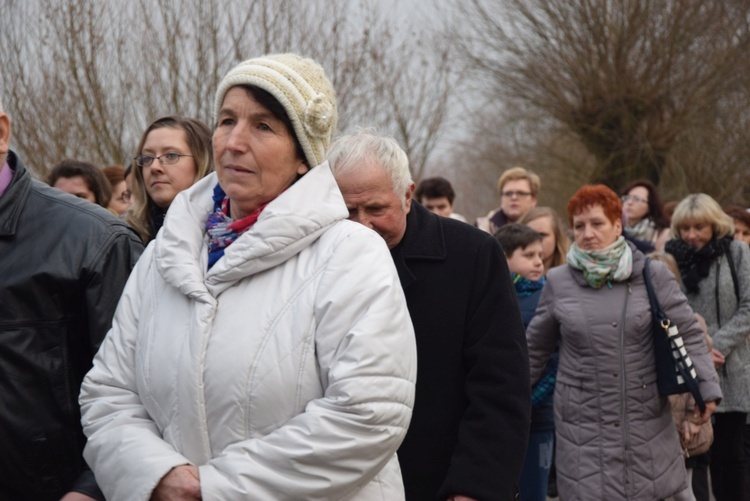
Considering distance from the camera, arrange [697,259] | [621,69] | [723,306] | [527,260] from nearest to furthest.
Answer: [527,260] → [723,306] → [697,259] → [621,69]

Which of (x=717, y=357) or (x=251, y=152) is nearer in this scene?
(x=251, y=152)

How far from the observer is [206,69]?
41.3 ft

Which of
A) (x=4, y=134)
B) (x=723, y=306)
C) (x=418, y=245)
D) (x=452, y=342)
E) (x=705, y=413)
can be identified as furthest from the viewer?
(x=723, y=306)

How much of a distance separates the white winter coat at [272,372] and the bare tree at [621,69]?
1977cm

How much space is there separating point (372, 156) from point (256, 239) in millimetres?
1069

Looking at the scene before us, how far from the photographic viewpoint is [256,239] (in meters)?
2.59

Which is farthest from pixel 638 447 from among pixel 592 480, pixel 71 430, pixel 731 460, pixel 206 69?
pixel 206 69

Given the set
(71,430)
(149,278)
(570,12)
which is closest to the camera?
(149,278)

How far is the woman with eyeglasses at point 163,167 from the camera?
4906mm

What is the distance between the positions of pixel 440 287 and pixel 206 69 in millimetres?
9469

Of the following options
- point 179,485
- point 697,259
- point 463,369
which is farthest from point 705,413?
point 179,485

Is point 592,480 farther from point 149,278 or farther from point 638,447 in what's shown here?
point 149,278

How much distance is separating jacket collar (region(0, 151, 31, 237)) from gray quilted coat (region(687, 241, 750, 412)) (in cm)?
595

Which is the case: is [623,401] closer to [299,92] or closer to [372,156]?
[372,156]
